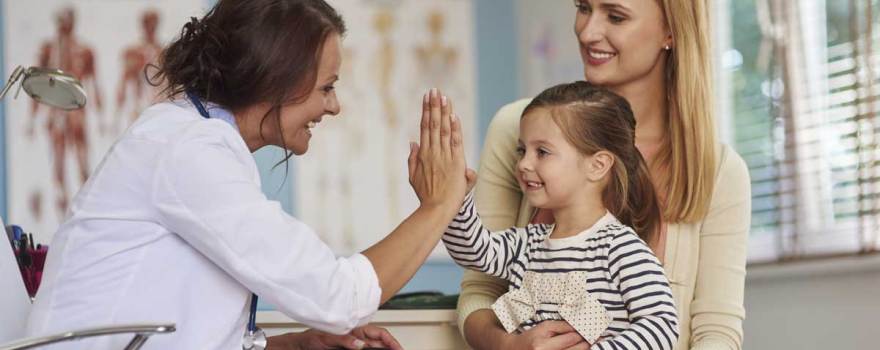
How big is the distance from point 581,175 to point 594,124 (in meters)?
0.09

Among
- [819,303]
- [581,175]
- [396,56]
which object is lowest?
[819,303]

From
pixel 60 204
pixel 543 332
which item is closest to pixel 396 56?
pixel 60 204

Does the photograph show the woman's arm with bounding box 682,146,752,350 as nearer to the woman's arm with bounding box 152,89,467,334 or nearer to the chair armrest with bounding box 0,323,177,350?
the woman's arm with bounding box 152,89,467,334

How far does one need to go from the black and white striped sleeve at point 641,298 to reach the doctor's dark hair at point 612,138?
0.43ft

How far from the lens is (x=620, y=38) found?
2012mm

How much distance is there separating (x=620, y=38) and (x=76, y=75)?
2527 mm

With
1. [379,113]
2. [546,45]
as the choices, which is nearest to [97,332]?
[379,113]

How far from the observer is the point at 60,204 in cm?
388

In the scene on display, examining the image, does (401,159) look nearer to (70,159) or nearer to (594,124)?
(70,159)

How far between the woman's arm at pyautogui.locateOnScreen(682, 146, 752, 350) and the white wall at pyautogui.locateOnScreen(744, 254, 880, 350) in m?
1.28

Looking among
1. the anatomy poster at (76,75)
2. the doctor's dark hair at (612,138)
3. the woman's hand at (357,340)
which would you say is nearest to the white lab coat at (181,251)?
the woman's hand at (357,340)

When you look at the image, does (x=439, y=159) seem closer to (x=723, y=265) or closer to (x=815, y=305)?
(x=723, y=265)

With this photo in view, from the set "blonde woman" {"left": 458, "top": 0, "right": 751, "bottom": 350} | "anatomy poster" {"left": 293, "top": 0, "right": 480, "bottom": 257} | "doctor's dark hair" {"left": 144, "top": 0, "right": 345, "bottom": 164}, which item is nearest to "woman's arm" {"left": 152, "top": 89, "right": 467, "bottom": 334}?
"doctor's dark hair" {"left": 144, "top": 0, "right": 345, "bottom": 164}

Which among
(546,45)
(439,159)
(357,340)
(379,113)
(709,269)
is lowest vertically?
(357,340)
